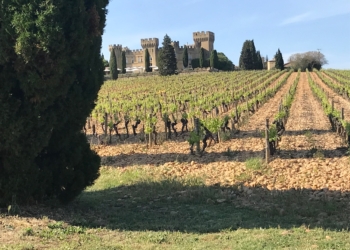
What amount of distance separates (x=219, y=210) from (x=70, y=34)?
12.4ft

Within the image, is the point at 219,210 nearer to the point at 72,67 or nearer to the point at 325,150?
the point at 72,67

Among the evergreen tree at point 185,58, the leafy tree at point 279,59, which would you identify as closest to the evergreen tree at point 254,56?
the leafy tree at point 279,59

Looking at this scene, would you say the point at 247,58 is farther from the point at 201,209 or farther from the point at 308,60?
the point at 201,209

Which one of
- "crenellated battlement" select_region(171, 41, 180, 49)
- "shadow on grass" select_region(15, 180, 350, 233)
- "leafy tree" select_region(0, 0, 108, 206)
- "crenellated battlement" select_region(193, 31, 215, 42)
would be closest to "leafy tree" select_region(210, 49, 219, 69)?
"crenellated battlement" select_region(171, 41, 180, 49)

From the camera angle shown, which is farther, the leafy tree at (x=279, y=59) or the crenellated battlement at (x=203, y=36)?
the crenellated battlement at (x=203, y=36)

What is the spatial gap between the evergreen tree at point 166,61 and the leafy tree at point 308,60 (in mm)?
28600

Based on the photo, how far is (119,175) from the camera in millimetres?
10789

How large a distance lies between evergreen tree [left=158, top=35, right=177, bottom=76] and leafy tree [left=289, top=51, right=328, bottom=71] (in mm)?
28600

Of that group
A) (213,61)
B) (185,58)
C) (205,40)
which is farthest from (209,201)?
(205,40)

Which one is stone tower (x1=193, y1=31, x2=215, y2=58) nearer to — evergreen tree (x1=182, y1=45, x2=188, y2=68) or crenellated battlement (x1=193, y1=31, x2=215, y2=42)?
crenellated battlement (x1=193, y1=31, x2=215, y2=42)

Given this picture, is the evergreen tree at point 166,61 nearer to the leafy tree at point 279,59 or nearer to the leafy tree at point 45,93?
the leafy tree at point 279,59

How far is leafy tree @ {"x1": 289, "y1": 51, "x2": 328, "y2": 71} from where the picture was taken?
283 feet

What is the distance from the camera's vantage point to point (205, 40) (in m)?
98.8

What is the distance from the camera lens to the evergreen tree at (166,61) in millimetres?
69312
